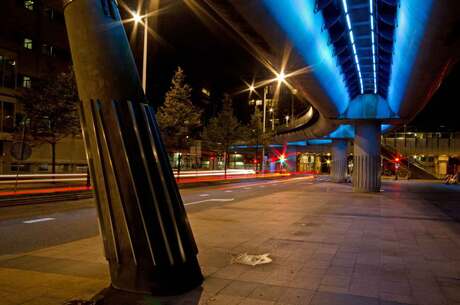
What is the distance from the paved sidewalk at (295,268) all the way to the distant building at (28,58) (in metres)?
27.0

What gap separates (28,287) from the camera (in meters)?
5.50

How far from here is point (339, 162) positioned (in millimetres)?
43062

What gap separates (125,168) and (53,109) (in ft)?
73.0

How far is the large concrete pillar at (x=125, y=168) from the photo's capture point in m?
5.32

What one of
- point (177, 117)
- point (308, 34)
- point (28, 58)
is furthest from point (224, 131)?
point (308, 34)

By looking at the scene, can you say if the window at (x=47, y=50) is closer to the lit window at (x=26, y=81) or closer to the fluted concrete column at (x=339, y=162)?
the lit window at (x=26, y=81)

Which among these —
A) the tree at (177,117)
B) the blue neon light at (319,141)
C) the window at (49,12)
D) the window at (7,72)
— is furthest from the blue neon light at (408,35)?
the blue neon light at (319,141)

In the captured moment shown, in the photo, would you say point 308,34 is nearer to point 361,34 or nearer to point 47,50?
point 361,34

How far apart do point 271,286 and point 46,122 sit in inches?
959

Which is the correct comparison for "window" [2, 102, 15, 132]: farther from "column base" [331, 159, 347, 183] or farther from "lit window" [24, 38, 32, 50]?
"column base" [331, 159, 347, 183]

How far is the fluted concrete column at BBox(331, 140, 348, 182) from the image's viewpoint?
140 feet

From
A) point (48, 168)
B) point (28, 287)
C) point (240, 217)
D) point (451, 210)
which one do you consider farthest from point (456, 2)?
point (48, 168)

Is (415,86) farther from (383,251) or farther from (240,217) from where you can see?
(383,251)

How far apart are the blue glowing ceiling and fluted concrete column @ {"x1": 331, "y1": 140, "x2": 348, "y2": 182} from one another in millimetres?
21470
